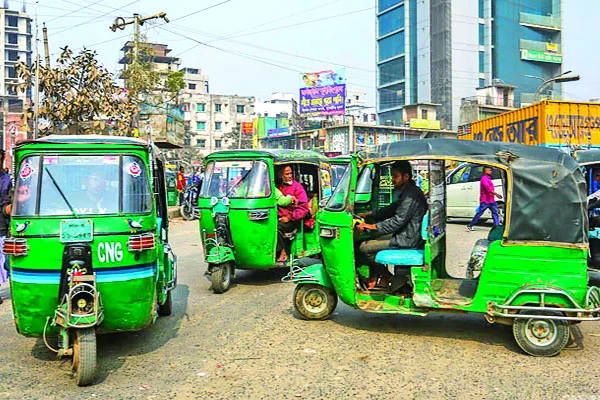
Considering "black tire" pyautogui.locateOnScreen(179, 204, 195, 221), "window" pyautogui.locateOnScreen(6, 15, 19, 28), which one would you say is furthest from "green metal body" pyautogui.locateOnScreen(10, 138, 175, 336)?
"window" pyautogui.locateOnScreen(6, 15, 19, 28)

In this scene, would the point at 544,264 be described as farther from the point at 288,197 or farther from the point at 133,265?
the point at 288,197

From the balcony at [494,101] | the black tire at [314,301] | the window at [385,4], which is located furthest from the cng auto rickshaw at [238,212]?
the window at [385,4]

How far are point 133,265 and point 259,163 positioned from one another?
4.20 metres

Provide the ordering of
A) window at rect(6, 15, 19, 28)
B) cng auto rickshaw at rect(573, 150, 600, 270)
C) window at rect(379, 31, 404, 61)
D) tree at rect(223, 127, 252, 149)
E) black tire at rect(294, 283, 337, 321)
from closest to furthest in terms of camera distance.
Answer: black tire at rect(294, 283, 337, 321) → cng auto rickshaw at rect(573, 150, 600, 270) → tree at rect(223, 127, 252, 149) → window at rect(379, 31, 404, 61) → window at rect(6, 15, 19, 28)

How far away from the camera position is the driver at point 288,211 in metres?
9.06

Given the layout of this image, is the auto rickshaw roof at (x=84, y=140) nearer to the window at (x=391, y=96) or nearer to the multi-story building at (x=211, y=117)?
the multi-story building at (x=211, y=117)

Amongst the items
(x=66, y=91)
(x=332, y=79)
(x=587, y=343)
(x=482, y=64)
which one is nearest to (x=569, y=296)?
(x=587, y=343)

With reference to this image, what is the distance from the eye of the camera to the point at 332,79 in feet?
191

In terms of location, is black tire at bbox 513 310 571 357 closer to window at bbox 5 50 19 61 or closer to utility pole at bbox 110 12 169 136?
utility pole at bbox 110 12 169 136

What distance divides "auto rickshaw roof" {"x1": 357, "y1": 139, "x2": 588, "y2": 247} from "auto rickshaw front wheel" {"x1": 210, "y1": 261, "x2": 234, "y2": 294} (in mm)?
3748

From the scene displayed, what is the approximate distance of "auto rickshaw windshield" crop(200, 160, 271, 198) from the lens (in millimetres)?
8570

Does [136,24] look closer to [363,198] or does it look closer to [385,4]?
[363,198]

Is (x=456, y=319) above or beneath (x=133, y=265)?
beneath

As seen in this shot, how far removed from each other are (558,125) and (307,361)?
793 inches
